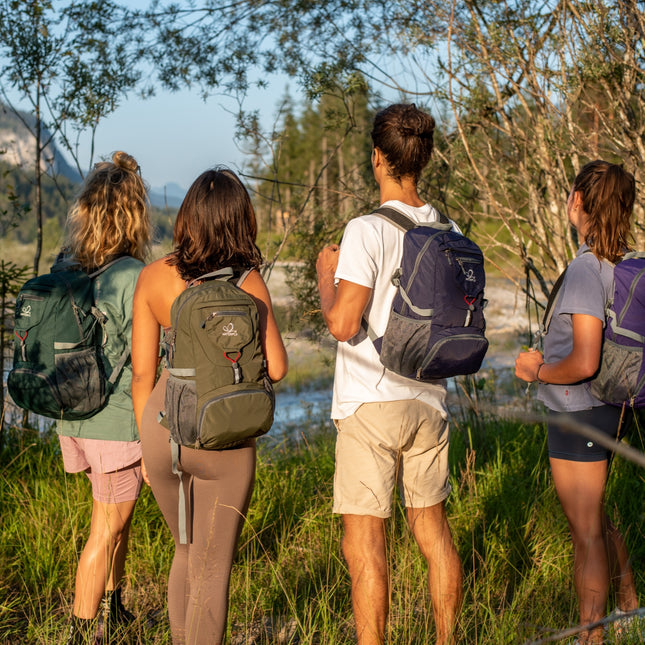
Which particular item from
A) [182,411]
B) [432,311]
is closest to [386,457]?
[432,311]

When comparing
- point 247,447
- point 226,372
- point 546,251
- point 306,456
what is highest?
point 546,251

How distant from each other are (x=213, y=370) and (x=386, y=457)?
2.30 ft

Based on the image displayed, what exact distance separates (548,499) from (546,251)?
5.86ft

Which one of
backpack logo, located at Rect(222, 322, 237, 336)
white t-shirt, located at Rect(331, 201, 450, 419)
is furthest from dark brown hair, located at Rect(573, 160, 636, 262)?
backpack logo, located at Rect(222, 322, 237, 336)

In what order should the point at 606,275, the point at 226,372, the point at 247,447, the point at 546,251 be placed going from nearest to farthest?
1. the point at 226,372
2. the point at 247,447
3. the point at 606,275
4. the point at 546,251

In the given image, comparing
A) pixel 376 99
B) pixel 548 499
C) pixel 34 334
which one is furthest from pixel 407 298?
pixel 376 99

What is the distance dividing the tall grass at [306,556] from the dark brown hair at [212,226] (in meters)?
1.28

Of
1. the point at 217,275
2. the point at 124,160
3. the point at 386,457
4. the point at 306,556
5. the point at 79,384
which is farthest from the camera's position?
the point at 306,556

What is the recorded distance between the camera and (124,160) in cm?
298

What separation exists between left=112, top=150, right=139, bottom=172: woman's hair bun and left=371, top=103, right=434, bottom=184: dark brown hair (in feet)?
3.58

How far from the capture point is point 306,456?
5176 mm

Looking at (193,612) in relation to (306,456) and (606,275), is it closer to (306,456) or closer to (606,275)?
(606,275)

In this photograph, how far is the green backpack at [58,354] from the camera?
2734mm

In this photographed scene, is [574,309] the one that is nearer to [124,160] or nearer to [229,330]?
[229,330]
